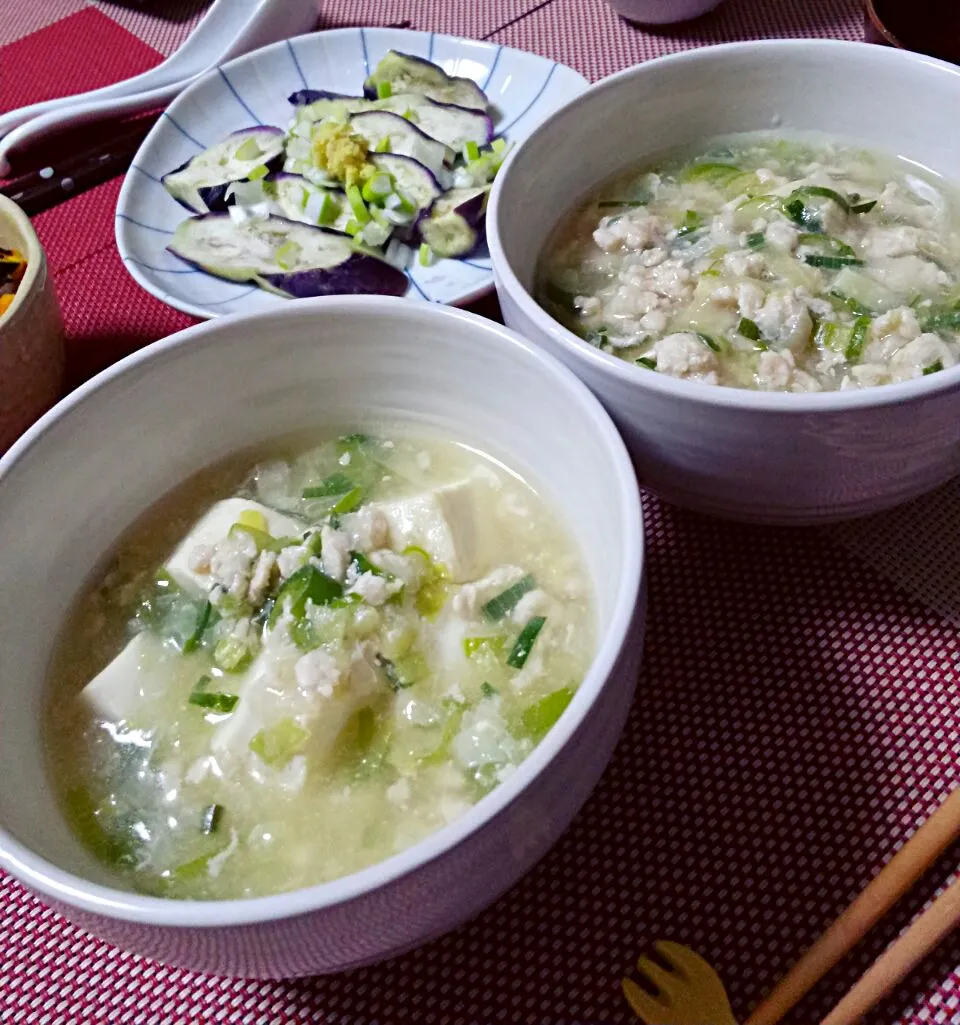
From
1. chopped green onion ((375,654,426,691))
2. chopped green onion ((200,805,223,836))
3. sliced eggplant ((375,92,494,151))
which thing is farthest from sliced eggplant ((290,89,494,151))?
chopped green onion ((200,805,223,836))

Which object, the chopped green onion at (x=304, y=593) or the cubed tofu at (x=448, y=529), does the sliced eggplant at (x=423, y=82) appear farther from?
the chopped green onion at (x=304, y=593)

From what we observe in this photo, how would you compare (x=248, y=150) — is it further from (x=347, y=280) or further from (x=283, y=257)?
(x=347, y=280)

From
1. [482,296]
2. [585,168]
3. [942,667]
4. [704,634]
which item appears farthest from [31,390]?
[942,667]

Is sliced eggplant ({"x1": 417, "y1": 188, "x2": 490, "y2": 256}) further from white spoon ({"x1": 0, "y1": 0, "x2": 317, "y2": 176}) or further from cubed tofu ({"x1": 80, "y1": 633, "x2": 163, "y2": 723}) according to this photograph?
cubed tofu ({"x1": 80, "y1": 633, "x2": 163, "y2": 723})

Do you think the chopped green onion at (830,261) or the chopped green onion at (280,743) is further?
the chopped green onion at (830,261)

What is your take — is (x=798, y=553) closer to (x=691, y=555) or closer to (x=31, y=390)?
(x=691, y=555)

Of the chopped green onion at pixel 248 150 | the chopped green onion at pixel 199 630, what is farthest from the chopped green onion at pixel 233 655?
the chopped green onion at pixel 248 150
